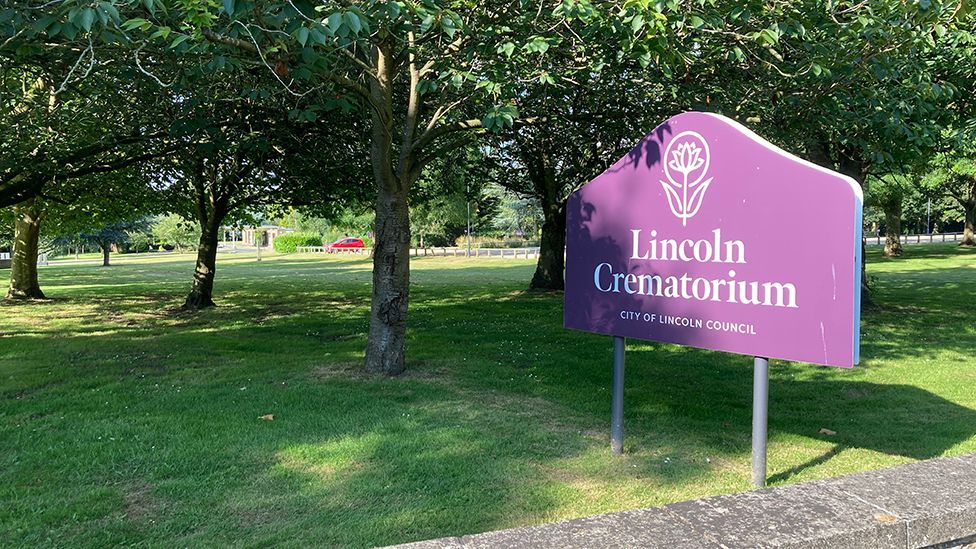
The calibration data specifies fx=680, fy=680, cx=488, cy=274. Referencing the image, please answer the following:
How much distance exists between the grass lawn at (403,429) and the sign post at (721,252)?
874 millimetres

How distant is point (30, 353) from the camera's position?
31.7 ft

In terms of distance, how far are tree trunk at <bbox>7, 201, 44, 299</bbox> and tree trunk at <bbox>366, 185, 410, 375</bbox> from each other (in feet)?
49.5

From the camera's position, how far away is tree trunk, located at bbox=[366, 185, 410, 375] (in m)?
7.78

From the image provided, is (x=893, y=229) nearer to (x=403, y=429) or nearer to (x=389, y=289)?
(x=389, y=289)

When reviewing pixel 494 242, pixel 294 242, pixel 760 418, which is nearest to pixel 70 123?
pixel 760 418

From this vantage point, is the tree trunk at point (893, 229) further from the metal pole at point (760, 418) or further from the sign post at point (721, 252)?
the metal pole at point (760, 418)

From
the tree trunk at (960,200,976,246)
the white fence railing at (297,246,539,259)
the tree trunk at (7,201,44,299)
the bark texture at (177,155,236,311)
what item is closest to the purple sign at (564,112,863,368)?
the bark texture at (177,155,236,311)

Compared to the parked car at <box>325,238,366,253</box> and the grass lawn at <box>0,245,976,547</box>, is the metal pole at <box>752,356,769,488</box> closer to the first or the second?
the grass lawn at <box>0,245,976,547</box>

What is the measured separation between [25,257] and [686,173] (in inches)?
802

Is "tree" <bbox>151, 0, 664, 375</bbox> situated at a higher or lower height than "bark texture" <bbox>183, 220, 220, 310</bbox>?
higher

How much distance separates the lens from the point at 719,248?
14.3 feet

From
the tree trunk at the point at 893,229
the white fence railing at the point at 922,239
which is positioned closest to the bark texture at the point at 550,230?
the tree trunk at the point at 893,229

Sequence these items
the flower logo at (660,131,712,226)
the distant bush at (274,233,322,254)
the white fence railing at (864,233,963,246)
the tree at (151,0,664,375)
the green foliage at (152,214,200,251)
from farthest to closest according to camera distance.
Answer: the distant bush at (274,233,322,254)
the green foliage at (152,214,200,251)
the white fence railing at (864,233,963,246)
the tree at (151,0,664,375)
the flower logo at (660,131,712,226)

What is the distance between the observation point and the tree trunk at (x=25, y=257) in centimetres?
1853
